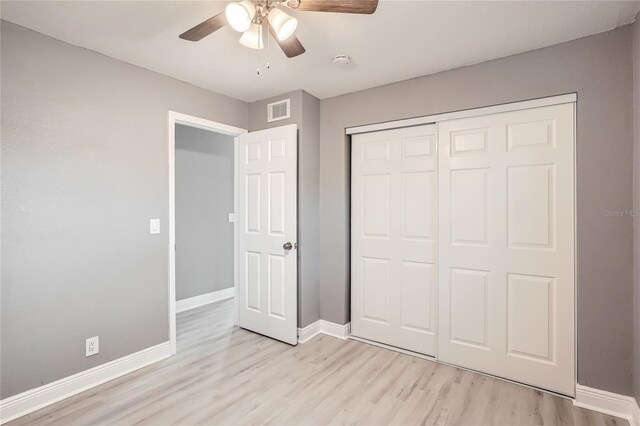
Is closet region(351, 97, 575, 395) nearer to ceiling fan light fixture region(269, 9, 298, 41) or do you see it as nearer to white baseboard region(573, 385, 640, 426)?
white baseboard region(573, 385, 640, 426)

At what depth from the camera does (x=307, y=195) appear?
3174 millimetres

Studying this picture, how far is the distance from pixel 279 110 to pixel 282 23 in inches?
67.6

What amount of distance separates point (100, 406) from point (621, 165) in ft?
12.1

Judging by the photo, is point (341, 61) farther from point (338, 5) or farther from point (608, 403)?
point (608, 403)

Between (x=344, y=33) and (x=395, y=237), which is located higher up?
(x=344, y=33)

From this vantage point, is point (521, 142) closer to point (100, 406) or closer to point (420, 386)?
point (420, 386)

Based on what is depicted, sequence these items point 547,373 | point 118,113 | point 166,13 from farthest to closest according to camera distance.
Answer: point 118,113 → point 547,373 → point 166,13

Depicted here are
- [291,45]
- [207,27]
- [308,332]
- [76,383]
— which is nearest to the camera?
[207,27]

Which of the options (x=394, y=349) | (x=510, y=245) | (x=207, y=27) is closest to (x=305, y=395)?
(x=394, y=349)

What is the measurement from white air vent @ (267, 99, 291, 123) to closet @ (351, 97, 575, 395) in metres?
0.75

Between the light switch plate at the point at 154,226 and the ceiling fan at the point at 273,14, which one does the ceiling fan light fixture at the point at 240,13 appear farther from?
the light switch plate at the point at 154,226

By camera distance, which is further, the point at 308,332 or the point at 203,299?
the point at 203,299

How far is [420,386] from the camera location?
7.56ft

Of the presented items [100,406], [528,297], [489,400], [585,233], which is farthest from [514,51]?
[100,406]
